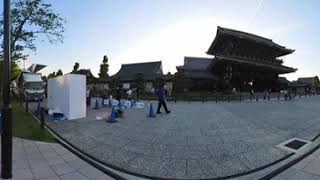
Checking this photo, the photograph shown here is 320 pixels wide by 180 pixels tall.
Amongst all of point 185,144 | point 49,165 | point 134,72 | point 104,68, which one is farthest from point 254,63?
point 49,165

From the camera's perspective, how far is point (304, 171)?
5.33m

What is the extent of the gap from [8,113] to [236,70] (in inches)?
1265

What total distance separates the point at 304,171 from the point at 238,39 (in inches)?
1276

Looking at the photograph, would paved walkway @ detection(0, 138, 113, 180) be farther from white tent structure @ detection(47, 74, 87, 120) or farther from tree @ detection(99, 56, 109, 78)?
tree @ detection(99, 56, 109, 78)

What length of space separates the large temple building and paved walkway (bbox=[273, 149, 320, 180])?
26001 millimetres

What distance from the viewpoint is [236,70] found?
110ft

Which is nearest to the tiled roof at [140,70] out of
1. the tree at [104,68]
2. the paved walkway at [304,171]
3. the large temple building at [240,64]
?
the tree at [104,68]

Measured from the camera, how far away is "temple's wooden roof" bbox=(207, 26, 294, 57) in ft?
111

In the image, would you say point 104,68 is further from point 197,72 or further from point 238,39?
point 238,39

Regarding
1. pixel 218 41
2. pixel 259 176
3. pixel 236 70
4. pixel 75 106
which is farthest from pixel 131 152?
pixel 218 41

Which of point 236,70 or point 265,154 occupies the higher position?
point 236,70

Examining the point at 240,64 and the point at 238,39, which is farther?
the point at 238,39

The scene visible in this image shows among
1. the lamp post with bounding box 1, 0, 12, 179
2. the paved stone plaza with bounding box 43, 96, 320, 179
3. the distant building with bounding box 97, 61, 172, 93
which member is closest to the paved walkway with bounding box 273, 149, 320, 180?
the paved stone plaza with bounding box 43, 96, 320, 179

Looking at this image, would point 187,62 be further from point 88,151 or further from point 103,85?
point 88,151
